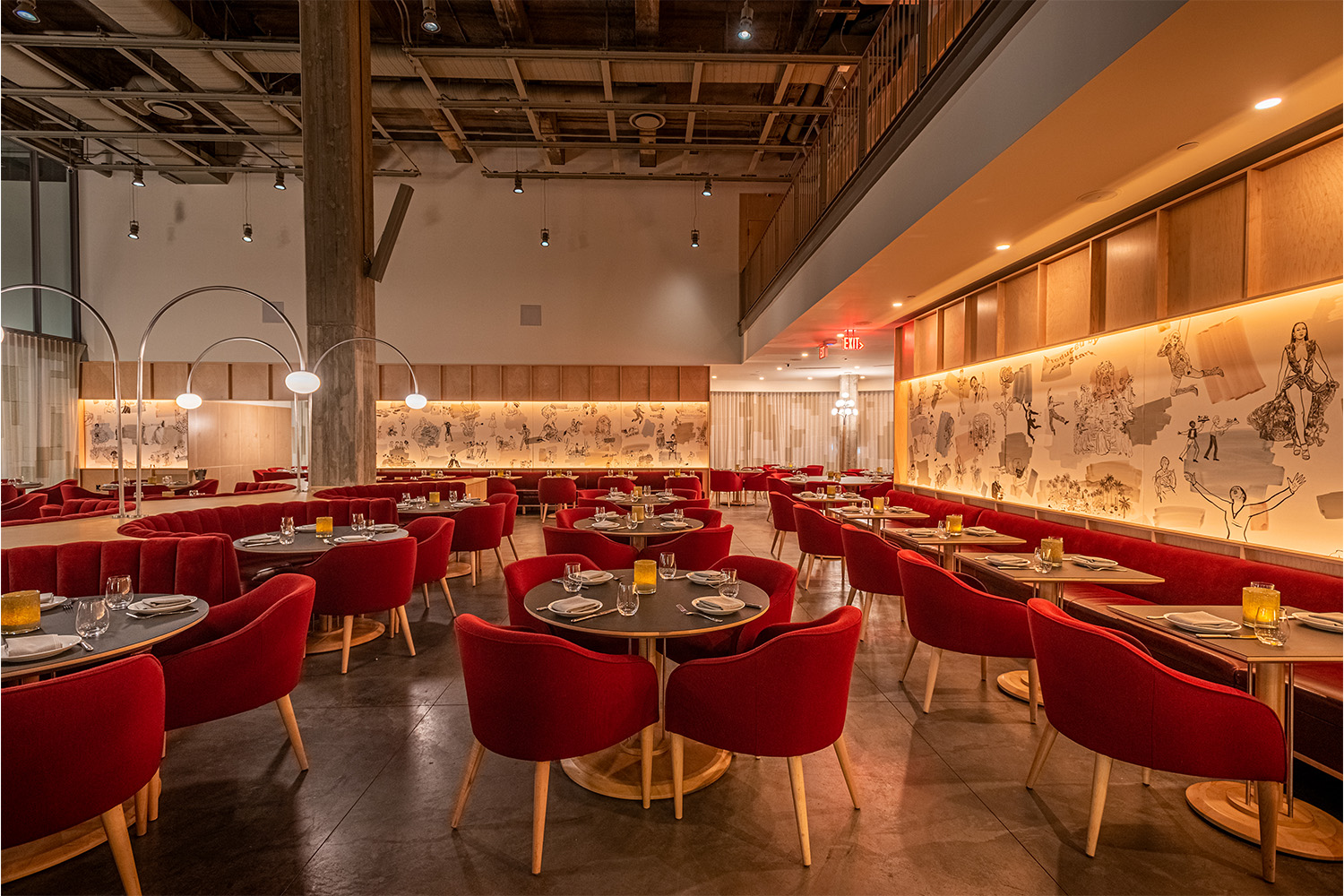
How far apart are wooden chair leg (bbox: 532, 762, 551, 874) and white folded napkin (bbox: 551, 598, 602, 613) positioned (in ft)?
1.89

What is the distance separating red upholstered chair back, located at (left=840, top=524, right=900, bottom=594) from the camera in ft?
14.6

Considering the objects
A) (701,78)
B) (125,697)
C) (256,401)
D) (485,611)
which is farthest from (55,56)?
(125,697)

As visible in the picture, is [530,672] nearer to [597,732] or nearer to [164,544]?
[597,732]

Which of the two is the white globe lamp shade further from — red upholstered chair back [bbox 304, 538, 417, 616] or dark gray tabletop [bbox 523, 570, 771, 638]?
dark gray tabletop [bbox 523, 570, 771, 638]

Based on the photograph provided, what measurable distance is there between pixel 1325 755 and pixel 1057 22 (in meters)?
3.37

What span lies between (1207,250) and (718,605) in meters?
4.03

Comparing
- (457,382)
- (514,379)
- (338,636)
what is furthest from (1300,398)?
(457,382)

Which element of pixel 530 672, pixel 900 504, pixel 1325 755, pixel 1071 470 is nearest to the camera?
pixel 530 672

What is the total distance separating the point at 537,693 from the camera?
2221 mm

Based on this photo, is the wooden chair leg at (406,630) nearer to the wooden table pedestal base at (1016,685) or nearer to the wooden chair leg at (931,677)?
the wooden chair leg at (931,677)

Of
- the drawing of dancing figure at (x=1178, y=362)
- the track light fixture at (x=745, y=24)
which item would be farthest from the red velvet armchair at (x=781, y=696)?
the track light fixture at (x=745, y=24)

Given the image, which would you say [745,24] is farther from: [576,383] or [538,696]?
[576,383]

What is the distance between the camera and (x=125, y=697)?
1.92 metres

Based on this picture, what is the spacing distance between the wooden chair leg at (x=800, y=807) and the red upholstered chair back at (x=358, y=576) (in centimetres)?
297
